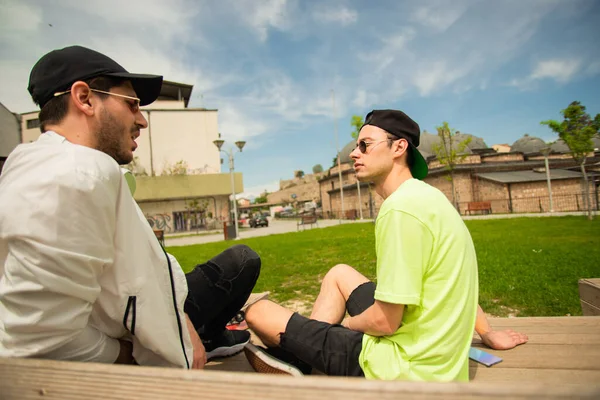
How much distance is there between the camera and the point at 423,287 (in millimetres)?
1603

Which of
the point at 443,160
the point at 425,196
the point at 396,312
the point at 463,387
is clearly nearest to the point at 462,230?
the point at 425,196

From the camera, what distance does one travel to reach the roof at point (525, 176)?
32.5 meters

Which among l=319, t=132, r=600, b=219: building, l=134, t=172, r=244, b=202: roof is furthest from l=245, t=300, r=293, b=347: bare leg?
l=134, t=172, r=244, b=202: roof

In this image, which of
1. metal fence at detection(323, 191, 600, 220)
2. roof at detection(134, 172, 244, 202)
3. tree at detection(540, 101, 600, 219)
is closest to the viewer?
tree at detection(540, 101, 600, 219)

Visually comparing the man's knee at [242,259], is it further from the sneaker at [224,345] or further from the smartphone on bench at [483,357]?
the smartphone on bench at [483,357]

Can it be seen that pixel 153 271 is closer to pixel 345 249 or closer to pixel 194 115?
pixel 345 249

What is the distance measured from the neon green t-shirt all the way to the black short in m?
0.10

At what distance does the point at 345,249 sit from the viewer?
11289mm

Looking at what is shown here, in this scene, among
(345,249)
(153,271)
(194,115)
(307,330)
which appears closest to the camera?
(153,271)

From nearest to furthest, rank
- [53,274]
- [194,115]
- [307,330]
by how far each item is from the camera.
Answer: [53,274], [307,330], [194,115]

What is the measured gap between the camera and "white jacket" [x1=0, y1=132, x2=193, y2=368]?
1021 millimetres

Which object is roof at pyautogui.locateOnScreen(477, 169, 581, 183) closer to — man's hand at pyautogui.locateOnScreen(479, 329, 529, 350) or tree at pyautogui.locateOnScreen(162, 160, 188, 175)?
tree at pyautogui.locateOnScreen(162, 160, 188, 175)

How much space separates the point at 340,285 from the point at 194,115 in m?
46.4

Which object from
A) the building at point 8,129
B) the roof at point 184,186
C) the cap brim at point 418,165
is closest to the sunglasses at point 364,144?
the cap brim at point 418,165
